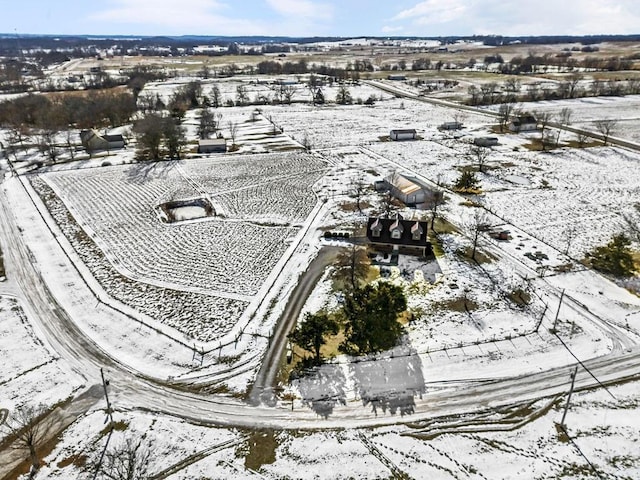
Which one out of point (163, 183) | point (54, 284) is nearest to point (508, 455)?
point (54, 284)

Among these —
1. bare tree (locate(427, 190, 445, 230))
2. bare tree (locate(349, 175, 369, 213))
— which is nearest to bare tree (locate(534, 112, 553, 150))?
bare tree (locate(427, 190, 445, 230))

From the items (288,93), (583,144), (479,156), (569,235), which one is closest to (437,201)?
(569,235)

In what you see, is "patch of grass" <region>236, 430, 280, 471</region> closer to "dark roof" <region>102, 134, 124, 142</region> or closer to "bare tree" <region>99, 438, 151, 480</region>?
"bare tree" <region>99, 438, 151, 480</region>

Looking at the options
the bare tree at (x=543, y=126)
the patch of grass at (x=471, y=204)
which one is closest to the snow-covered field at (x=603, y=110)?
the bare tree at (x=543, y=126)

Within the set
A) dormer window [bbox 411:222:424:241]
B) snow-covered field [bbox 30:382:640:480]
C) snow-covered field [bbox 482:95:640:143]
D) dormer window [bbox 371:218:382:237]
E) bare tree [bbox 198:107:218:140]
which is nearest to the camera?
snow-covered field [bbox 30:382:640:480]

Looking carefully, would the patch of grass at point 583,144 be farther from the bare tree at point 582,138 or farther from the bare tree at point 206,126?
the bare tree at point 206,126

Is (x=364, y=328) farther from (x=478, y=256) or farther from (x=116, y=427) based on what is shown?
(x=478, y=256)
